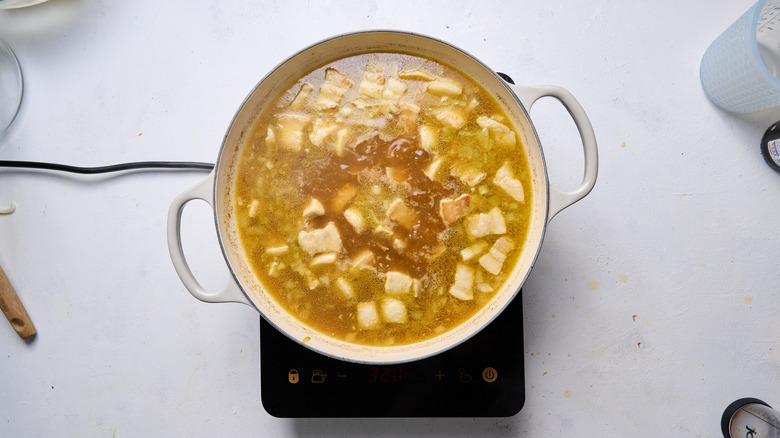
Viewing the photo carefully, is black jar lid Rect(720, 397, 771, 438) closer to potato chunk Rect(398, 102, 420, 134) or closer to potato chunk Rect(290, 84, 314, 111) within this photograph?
potato chunk Rect(398, 102, 420, 134)

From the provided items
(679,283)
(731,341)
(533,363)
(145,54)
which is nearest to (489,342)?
(533,363)

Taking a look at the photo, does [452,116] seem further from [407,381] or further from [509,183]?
[407,381]

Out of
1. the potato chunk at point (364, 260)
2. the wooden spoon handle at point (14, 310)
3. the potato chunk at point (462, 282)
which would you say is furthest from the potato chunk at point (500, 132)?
the wooden spoon handle at point (14, 310)

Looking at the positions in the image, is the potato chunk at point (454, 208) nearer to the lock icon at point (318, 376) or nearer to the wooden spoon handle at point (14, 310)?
the lock icon at point (318, 376)

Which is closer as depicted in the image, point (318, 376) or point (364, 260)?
point (364, 260)

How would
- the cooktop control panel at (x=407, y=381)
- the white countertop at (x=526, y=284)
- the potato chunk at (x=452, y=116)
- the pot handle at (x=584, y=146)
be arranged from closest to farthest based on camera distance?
the pot handle at (x=584, y=146), the potato chunk at (x=452, y=116), the cooktop control panel at (x=407, y=381), the white countertop at (x=526, y=284)

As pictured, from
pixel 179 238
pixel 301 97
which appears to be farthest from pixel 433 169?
pixel 179 238
